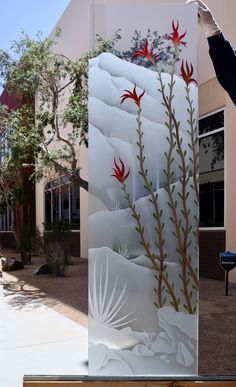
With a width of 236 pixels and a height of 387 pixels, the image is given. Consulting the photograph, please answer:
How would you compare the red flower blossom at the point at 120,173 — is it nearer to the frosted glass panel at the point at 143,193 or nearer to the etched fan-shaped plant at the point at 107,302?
the frosted glass panel at the point at 143,193

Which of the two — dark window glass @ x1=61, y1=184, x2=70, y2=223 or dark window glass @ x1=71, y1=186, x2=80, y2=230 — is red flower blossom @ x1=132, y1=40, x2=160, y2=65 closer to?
dark window glass @ x1=71, y1=186, x2=80, y2=230

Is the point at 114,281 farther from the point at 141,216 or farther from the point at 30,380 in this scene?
the point at 30,380

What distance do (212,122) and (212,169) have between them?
4.05ft

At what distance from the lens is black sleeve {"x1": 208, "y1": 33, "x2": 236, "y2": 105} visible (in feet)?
9.85

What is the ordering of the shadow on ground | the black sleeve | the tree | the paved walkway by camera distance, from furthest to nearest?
the tree
the shadow on ground
the paved walkway
the black sleeve

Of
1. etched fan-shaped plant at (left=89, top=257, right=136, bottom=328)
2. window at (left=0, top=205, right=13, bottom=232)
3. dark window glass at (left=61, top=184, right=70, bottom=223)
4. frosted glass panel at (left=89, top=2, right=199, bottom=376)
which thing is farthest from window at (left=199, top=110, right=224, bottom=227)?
window at (left=0, top=205, right=13, bottom=232)

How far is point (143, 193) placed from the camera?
3.41m

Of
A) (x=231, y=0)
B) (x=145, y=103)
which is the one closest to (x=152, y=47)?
(x=145, y=103)

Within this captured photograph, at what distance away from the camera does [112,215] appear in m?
3.38

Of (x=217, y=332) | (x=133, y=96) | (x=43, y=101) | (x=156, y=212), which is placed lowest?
(x=217, y=332)

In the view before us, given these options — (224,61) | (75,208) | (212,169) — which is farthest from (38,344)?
(75,208)

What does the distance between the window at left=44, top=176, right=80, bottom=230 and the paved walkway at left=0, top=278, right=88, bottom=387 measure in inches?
403

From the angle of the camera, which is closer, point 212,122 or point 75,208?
point 212,122

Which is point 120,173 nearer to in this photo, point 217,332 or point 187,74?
point 187,74
